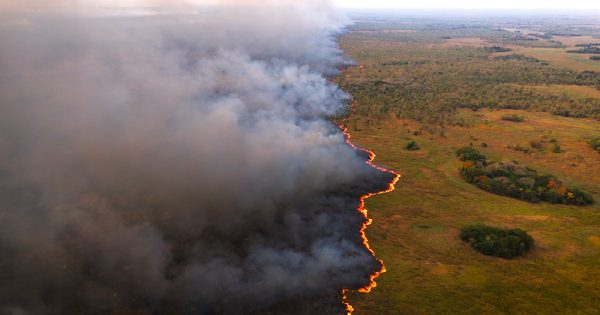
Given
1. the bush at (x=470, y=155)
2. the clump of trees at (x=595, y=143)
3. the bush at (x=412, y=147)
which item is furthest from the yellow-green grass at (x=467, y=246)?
the bush at (x=470, y=155)

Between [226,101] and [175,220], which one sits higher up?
[226,101]

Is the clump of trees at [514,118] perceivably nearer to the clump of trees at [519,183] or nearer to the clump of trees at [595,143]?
the clump of trees at [595,143]

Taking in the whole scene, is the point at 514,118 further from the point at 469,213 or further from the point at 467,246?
the point at 467,246

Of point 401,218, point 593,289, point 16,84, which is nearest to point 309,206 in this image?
point 401,218

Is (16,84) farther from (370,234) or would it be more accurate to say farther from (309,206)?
(370,234)

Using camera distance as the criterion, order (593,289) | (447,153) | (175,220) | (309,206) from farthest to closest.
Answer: (447,153) → (309,206) → (175,220) → (593,289)
